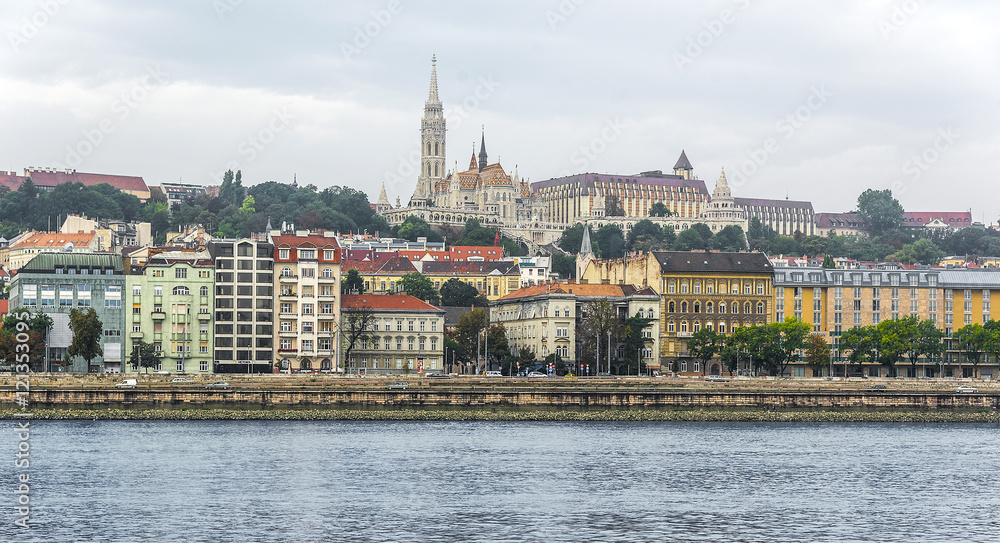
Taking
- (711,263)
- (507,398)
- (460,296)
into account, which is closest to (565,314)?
(711,263)

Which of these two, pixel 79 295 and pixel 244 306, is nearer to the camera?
pixel 79 295

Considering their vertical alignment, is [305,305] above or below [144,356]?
above

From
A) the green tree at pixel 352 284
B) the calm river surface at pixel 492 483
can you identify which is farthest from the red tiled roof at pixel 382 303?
the calm river surface at pixel 492 483

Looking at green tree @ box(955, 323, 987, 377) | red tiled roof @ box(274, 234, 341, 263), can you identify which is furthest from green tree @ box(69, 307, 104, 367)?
green tree @ box(955, 323, 987, 377)

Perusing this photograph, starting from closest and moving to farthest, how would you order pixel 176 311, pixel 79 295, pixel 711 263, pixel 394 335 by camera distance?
1. pixel 79 295
2. pixel 176 311
3. pixel 394 335
4. pixel 711 263

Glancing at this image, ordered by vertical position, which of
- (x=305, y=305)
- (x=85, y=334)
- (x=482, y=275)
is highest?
(x=482, y=275)

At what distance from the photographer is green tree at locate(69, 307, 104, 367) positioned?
10000 centimetres

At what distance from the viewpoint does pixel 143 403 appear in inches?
3588

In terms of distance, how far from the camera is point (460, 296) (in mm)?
165125

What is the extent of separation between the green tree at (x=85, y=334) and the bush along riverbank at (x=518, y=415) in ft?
42.1

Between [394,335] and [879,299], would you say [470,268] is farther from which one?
[394,335]

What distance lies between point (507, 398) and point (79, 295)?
109ft

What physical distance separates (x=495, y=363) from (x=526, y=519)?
266 feet

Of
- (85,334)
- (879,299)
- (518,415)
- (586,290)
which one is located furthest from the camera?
(879,299)
